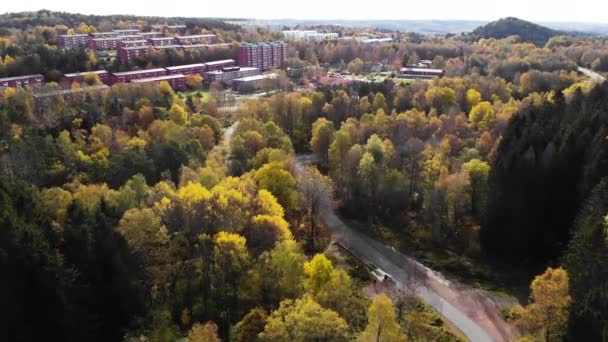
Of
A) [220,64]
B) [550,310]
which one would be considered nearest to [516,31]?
[220,64]

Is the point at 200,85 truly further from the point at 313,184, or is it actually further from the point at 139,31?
the point at 313,184

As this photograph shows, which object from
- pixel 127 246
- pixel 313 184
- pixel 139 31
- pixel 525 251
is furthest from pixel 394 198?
pixel 139 31

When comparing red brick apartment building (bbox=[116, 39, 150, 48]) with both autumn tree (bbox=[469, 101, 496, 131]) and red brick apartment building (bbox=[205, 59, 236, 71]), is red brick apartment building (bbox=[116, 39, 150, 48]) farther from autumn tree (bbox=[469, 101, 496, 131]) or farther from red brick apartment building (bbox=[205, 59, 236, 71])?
autumn tree (bbox=[469, 101, 496, 131])

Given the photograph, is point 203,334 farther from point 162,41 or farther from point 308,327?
point 162,41

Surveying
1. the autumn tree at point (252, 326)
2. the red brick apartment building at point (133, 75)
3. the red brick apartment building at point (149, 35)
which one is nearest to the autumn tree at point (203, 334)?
the autumn tree at point (252, 326)

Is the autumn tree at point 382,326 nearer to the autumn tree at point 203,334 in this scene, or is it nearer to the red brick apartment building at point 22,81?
the autumn tree at point 203,334

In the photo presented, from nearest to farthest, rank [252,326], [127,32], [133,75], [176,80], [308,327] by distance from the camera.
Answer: [308,327] → [252,326] → [133,75] → [176,80] → [127,32]

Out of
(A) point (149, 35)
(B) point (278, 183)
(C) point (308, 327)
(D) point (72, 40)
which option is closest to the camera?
(C) point (308, 327)

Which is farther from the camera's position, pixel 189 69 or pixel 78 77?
pixel 189 69
